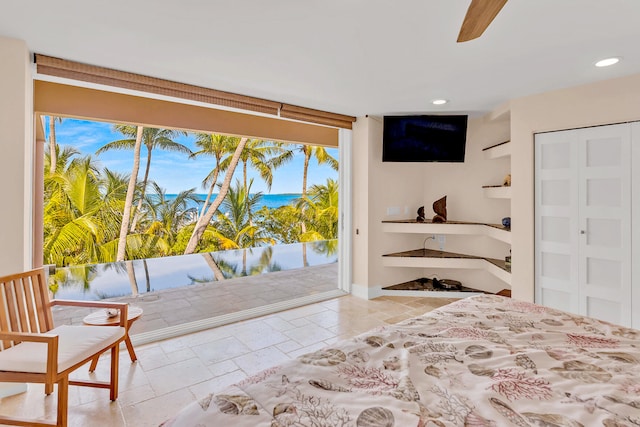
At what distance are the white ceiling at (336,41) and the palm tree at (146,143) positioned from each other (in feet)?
22.1

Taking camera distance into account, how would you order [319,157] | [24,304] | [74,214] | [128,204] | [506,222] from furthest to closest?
[319,157] → [128,204] → [74,214] → [506,222] → [24,304]

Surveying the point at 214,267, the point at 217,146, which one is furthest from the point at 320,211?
the point at 214,267

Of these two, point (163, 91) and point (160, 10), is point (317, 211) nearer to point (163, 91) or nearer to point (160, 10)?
point (163, 91)

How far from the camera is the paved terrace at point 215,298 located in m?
3.65

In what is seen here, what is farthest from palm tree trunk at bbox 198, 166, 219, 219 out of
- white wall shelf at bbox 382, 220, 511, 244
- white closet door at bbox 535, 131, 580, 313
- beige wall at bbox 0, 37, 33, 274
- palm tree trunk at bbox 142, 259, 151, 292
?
white closet door at bbox 535, 131, 580, 313

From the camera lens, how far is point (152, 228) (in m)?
9.02

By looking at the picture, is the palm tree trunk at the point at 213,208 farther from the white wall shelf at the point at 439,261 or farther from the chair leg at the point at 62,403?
the chair leg at the point at 62,403

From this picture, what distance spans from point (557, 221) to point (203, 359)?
3.52m

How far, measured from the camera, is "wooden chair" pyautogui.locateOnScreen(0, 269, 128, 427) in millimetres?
1705

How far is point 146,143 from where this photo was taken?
31.0ft

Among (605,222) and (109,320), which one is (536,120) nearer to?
(605,222)

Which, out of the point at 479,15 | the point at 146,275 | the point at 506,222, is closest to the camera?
the point at 479,15

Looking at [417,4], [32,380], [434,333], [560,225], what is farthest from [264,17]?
[560,225]

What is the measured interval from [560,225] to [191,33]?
3.61m
